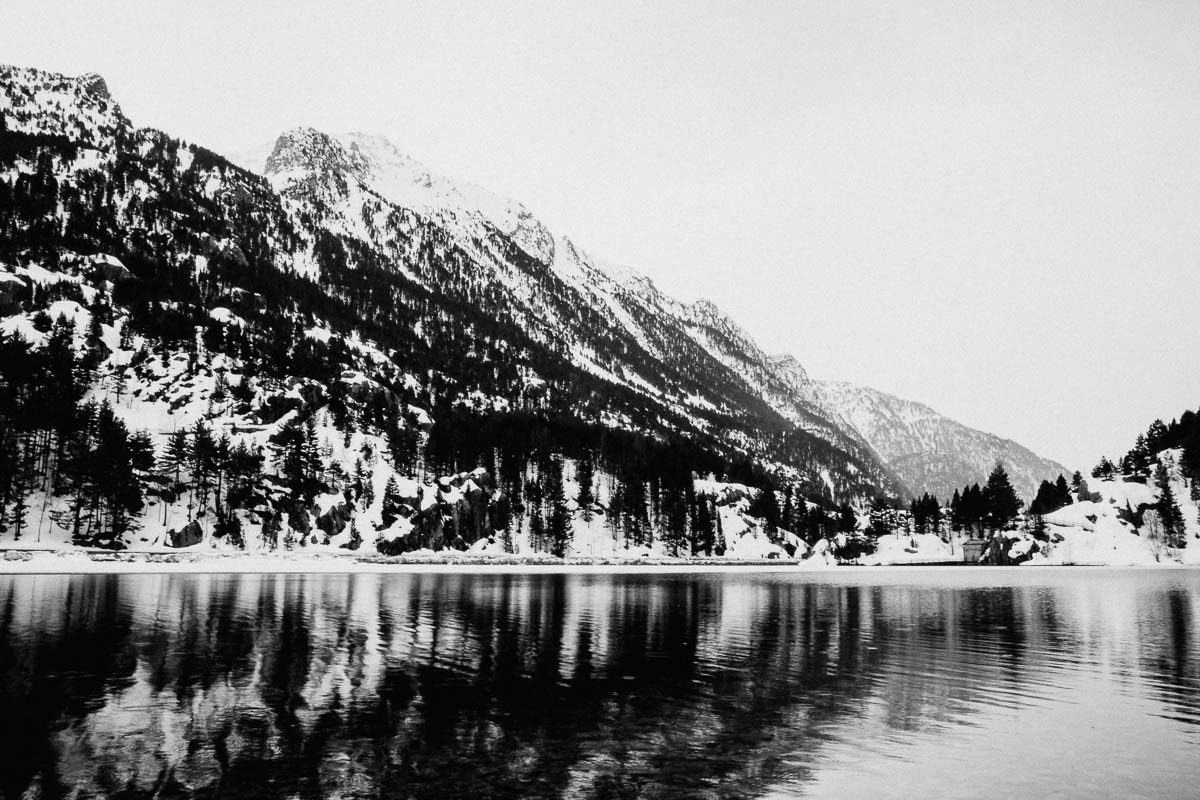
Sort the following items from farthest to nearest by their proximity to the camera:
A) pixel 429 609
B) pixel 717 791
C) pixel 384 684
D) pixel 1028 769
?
pixel 429 609 < pixel 384 684 < pixel 1028 769 < pixel 717 791

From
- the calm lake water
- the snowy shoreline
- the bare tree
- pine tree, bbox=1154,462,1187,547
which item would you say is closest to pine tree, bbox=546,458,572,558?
the snowy shoreline

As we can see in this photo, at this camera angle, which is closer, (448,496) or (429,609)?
(429,609)

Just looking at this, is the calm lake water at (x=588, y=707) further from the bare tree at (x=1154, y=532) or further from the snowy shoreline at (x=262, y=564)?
the bare tree at (x=1154, y=532)

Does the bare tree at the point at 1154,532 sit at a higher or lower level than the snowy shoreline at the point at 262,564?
higher

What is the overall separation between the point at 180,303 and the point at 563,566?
423 ft

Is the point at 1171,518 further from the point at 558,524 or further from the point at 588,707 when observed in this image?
the point at 588,707

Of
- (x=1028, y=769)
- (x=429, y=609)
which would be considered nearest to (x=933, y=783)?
(x=1028, y=769)

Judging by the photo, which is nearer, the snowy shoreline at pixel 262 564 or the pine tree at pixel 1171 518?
the snowy shoreline at pixel 262 564

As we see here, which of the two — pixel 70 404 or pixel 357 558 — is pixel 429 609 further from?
pixel 70 404

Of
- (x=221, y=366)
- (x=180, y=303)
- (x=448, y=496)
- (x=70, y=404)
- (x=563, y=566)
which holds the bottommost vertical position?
(x=563, y=566)

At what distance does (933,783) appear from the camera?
1588cm

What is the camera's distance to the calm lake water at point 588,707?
52.3ft

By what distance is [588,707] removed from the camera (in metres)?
23.7

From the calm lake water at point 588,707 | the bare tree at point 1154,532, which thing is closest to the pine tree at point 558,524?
the calm lake water at point 588,707
